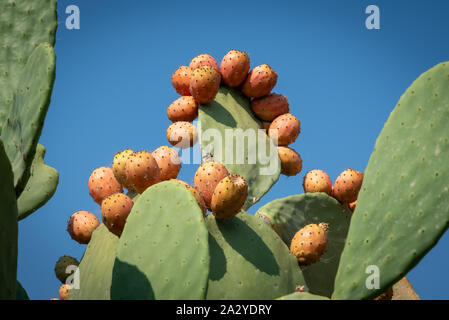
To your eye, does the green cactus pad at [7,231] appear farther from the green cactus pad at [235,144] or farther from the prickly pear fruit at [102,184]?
the green cactus pad at [235,144]

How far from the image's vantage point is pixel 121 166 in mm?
1689

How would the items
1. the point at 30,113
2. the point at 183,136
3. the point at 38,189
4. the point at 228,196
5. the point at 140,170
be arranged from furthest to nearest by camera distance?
the point at 183,136, the point at 38,189, the point at 140,170, the point at 228,196, the point at 30,113

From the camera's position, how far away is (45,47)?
132 centimetres

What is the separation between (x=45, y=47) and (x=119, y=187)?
2.10 feet

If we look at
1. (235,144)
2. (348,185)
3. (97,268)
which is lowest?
(97,268)

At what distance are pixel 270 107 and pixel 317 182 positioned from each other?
1.30 ft

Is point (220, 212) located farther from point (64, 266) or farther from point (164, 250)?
point (64, 266)

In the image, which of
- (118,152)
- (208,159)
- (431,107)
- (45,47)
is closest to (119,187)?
(118,152)

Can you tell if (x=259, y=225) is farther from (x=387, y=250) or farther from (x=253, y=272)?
(x=387, y=250)

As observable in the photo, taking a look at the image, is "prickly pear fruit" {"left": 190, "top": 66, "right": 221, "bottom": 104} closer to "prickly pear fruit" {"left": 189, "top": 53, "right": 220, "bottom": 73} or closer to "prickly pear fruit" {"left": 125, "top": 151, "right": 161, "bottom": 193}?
"prickly pear fruit" {"left": 189, "top": 53, "right": 220, "bottom": 73}

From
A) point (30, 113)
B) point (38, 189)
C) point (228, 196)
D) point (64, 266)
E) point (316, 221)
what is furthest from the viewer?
point (316, 221)

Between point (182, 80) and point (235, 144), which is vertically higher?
point (182, 80)

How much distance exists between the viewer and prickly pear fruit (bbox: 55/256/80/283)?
6.14ft

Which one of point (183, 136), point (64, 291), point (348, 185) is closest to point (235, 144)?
point (183, 136)
